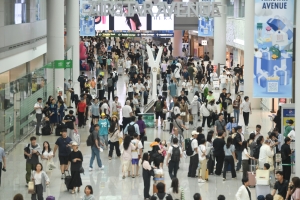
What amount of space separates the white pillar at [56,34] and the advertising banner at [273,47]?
1637 cm

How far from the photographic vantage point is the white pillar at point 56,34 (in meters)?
36.3

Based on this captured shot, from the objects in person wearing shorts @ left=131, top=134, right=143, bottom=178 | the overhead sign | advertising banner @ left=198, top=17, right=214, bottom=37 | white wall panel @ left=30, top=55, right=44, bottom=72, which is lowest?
person wearing shorts @ left=131, top=134, right=143, bottom=178

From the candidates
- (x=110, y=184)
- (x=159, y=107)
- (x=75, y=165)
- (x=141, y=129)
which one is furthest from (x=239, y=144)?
(x=159, y=107)

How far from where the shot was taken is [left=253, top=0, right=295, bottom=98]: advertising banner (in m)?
20.9

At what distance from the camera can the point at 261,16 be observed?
68.9 feet

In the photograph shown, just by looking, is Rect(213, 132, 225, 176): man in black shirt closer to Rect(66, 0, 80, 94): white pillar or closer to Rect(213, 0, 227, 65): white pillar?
Rect(66, 0, 80, 94): white pillar

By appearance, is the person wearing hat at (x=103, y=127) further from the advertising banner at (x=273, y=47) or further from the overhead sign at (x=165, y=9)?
the overhead sign at (x=165, y=9)

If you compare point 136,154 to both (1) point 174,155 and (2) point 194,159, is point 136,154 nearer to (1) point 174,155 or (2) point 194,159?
(1) point 174,155

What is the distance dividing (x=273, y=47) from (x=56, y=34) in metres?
17.3

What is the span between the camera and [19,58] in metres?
35.1

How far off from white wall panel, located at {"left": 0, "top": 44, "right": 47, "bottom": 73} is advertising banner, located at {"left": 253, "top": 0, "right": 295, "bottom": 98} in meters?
12.2

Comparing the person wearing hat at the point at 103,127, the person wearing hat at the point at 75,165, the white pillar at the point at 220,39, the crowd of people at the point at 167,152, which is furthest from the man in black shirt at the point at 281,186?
the white pillar at the point at 220,39

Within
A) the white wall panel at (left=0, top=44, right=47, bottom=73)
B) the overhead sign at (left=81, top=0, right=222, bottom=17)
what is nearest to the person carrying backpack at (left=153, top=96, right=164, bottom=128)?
the overhead sign at (left=81, top=0, right=222, bottom=17)

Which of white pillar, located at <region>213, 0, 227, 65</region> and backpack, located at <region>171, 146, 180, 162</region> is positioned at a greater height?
white pillar, located at <region>213, 0, 227, 65</region>
